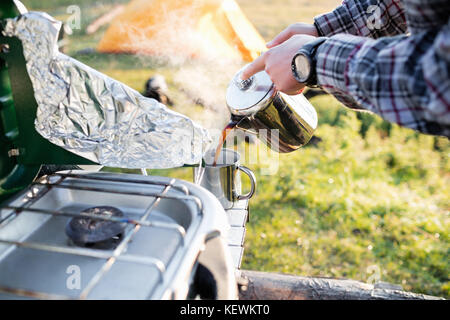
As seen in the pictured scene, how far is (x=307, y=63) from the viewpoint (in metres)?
0.90

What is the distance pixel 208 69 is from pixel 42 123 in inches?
71.1

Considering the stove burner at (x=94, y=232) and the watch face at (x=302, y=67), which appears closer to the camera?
the stove burner at (x=94, y=232)

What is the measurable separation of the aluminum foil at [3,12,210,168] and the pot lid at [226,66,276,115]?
0.23 meters

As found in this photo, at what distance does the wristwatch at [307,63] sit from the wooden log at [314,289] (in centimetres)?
78

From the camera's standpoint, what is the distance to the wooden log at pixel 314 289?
1410 mm

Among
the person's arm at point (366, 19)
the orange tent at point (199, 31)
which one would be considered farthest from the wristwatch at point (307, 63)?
the orange tent at point (199, 31)

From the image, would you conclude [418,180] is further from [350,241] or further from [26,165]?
[26,165]

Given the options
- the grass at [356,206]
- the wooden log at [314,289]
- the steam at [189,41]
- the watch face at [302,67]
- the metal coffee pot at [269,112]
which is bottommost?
the grass at [356,206]

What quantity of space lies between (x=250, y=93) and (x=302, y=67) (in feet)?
0.85

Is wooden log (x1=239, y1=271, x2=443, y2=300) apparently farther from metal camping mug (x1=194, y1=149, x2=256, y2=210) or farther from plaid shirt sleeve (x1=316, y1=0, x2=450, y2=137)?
plaid shirt sleeve (x1=316, y1=0, x2=450, y2=137)

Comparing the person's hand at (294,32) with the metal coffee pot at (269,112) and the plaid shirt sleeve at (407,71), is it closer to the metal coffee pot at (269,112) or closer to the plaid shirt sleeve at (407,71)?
the metal coffee pot at (269,112)

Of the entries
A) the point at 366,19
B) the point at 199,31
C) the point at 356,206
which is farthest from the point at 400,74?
the point at 199,31

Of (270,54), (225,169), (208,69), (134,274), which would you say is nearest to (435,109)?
(270,54)

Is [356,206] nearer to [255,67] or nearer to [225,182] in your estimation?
[225,182]
